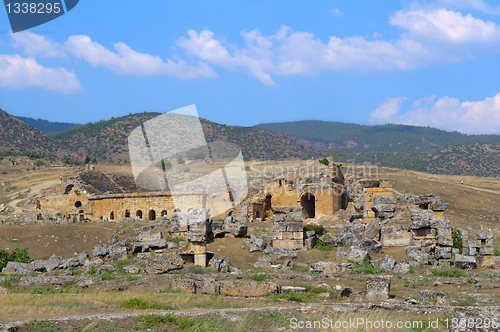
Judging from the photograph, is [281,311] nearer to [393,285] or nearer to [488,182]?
[393,285]

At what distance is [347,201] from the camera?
118ft

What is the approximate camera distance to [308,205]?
3547 centimetres

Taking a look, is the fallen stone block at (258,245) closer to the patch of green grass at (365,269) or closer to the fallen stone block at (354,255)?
the fallen stone block at (354,255)

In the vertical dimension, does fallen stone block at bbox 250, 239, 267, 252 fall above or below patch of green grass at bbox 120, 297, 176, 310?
below

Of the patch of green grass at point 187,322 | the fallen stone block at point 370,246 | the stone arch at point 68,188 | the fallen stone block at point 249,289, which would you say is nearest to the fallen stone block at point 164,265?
the fallen stone block at point 249,289

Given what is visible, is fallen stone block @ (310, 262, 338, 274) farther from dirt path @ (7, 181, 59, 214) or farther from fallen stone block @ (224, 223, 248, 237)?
dirt path @ (7, 181, 59, 214)

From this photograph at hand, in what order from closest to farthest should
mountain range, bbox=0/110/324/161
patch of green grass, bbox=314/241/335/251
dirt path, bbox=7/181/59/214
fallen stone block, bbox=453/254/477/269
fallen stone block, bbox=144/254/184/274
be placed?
fallen stone block, bbox=453/254/477/269
fallen stone block, bbox=144/254/184/274
patch of green grass, bbox=314/241/335/251
dirt path, bbox=7/181/59/214
mountain range, bbox=0/110/324/161

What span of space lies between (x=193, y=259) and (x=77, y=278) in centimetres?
377

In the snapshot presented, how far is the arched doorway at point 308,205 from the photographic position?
1367 inches

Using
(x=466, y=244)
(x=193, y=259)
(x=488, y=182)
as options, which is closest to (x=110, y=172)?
(x=193, y=259)

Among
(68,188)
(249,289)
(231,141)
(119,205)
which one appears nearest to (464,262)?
(249,289)

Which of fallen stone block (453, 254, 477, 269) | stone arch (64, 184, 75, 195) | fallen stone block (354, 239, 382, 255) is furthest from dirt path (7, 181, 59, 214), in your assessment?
fallen stone block (453, 254, 477, 269)

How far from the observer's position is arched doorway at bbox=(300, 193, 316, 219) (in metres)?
34.7

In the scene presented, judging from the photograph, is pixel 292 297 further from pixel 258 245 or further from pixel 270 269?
pixel 258 245
